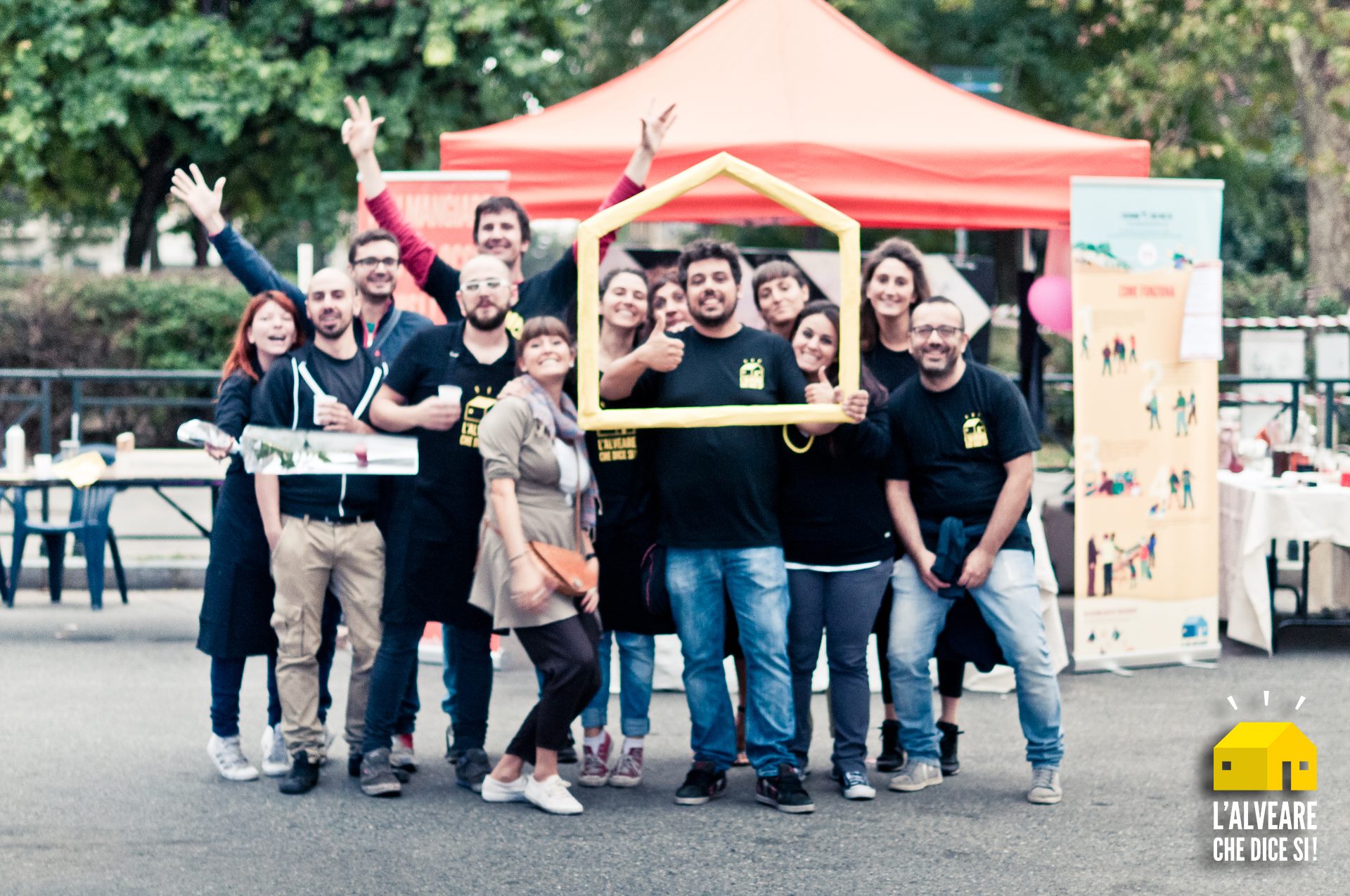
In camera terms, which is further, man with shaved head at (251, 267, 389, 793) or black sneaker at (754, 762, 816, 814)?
man with shaved head at (251, 267, 389, 793)

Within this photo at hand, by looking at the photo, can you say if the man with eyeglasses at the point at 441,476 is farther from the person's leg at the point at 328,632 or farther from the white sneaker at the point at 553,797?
the white sneaker at the point at 553,797

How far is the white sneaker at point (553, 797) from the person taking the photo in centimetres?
507

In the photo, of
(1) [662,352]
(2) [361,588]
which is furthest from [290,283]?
(1) [662,352]

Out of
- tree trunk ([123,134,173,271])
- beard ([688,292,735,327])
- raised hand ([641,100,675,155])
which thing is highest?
tree trunk ([123,134,173,271])

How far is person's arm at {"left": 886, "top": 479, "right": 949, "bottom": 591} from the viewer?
523 cm

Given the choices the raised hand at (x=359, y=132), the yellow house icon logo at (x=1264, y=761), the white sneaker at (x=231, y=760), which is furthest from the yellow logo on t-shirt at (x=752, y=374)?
the white sneaker at (x=231, y=760)

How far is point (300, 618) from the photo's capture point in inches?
207

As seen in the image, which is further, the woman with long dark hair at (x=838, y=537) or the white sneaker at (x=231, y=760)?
the white sneaker at (x=231, y=760)

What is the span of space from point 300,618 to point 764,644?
1561 mm

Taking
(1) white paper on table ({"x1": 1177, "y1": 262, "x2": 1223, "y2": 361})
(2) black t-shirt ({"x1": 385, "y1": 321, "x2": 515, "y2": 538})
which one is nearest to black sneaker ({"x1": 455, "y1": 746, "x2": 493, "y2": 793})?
(2) black t-shirt ({"x1": 385, "y1": 321, "x2": 515, "y2": 538})

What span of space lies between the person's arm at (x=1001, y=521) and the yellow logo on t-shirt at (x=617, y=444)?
118cm

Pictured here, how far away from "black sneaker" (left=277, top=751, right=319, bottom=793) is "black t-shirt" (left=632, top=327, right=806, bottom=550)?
148 centimetres

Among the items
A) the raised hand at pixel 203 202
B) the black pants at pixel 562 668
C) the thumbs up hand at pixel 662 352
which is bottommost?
the black pants at pixel 562 668

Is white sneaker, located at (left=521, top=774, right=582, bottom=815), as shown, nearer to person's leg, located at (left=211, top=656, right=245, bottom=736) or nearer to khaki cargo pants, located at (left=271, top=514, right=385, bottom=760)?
khaki cargo pants, located at (left=271, top=514, right=385, bottom=760)
